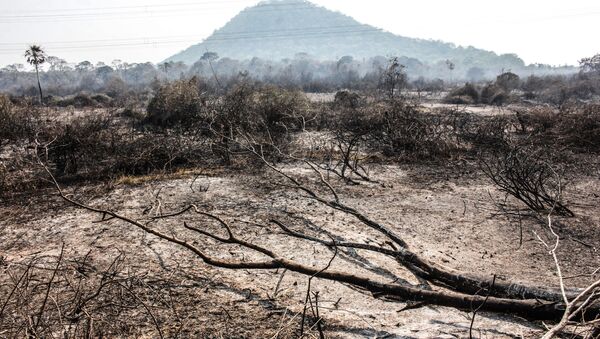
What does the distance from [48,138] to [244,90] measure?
23.3ft

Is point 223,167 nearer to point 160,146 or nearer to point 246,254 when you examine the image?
point 160,146

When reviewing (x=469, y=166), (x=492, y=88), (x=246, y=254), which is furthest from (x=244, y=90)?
(x=492, y=88)

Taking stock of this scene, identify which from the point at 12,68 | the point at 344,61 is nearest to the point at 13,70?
the point at 12,68

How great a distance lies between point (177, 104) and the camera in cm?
1530

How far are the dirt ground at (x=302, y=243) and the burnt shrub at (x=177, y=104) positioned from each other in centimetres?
667

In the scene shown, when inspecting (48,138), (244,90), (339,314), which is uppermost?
(244,90)

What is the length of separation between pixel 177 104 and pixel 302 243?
1149 cm

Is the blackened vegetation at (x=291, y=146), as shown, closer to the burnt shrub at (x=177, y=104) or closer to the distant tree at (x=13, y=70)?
the burnt shrub at (x=177, y=104)

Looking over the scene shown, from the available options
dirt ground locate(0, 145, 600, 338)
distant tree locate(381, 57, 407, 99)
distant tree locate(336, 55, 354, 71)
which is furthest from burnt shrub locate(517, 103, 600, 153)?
distant tree locate(336, 55, 354, 71)

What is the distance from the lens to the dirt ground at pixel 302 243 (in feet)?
12.0

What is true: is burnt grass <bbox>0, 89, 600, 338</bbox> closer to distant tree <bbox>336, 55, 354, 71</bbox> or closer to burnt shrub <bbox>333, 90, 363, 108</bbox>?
burnt shrub <bbox>333, 90, 363, 108</bbox>

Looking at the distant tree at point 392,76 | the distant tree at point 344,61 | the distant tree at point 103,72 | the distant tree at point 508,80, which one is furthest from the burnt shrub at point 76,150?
the distant tree at point 103,72

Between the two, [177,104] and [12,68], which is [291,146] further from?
[12,68]

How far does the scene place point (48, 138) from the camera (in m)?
10.4
